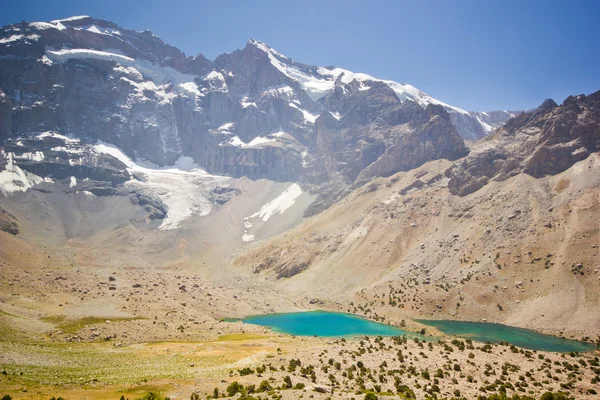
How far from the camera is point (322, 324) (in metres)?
116

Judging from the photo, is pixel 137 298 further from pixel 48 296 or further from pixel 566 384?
pixel 566 384

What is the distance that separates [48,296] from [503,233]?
480 feet

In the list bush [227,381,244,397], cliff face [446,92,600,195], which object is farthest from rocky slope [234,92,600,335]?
bush [227,381,244,397]

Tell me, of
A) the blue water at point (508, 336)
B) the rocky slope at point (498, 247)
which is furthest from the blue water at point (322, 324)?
the blue water at point (508, 336)

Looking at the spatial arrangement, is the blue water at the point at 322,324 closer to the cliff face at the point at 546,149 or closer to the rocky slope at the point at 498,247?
the rocky slope at the point at 498,247

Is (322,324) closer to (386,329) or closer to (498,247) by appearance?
(386,329)

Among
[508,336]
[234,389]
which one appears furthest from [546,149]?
[234,389]

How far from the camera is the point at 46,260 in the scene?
178375mm

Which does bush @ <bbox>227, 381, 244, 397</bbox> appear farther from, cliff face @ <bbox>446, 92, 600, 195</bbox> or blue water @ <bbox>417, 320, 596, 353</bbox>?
cliff face @ <bbox>446, 92, 600, 195</bbox>

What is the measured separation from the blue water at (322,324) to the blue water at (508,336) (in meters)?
14.6

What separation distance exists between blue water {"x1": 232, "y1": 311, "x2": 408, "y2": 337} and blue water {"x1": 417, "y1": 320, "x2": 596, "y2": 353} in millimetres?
14603

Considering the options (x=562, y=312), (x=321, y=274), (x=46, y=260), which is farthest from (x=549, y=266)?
(x=46, y=260)

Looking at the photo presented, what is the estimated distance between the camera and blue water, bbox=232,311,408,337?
4023 inches

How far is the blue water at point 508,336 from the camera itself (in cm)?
8206
